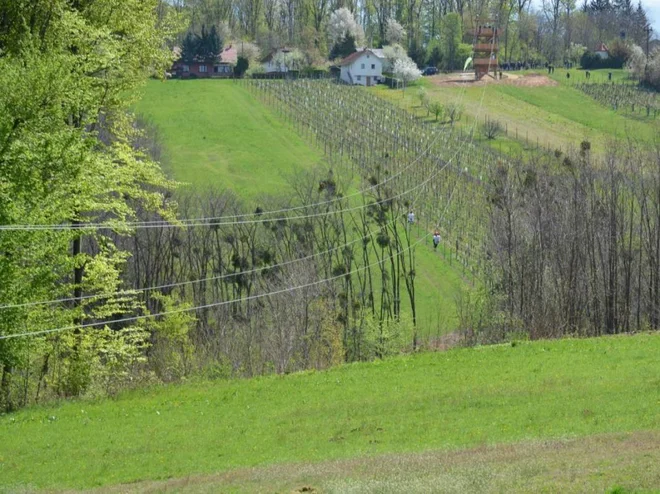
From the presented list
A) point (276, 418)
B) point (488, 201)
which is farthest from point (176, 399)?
point (488, 201)

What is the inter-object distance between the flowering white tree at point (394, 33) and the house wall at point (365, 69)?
2330cm

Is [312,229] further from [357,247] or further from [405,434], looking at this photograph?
[405,434]

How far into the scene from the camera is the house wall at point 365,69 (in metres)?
117

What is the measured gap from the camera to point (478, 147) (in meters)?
80.8

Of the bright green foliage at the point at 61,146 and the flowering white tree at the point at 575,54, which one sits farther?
the flowering white tree at the point at 575,54

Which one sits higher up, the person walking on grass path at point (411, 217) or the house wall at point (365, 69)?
the house wall at point (365, 69)

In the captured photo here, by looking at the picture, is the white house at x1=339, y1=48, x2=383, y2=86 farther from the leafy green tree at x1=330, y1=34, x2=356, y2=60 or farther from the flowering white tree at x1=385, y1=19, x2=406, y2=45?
the flowering white tree at x1=385, y1=19, x2=406, y2=45

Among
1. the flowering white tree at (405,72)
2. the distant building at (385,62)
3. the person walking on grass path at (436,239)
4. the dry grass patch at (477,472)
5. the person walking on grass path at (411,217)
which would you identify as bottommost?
the person walking on grass path at (436,239)

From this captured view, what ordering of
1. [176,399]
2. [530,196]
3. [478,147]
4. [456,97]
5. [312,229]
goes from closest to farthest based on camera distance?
1. [176,399]
2. [530,196]
3. [312,229]
4. [478,147]
5. [456,97]

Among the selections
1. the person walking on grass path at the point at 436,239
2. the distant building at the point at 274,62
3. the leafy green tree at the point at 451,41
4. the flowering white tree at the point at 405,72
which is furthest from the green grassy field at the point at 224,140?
the leafy green tree at the point at 451,41

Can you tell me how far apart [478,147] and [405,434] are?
60.7 metres

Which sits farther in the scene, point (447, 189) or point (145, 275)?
point (447, 189)

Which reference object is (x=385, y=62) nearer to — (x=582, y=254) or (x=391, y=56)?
(x=391, y=56)

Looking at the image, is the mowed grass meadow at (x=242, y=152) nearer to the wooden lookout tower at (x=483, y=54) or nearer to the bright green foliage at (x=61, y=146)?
the wooden lookout tower at (x=483, y=54)
